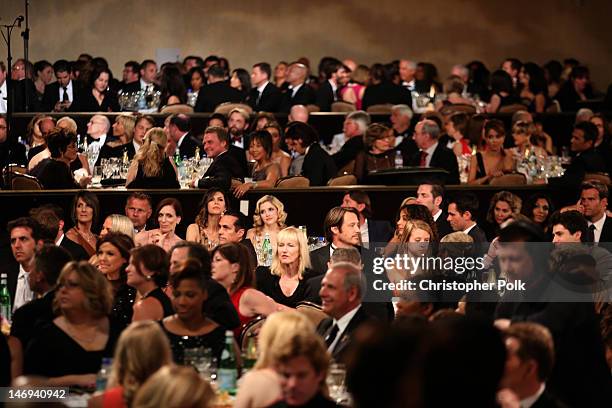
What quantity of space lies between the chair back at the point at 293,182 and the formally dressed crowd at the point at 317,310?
3.88 ft

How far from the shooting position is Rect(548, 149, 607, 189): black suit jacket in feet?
38.2

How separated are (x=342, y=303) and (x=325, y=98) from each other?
382 inches

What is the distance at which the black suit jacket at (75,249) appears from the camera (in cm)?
897

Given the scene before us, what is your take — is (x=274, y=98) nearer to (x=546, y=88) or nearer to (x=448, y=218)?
(x=546, y=88)

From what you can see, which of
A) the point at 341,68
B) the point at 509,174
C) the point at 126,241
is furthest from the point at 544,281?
the point at 341,68

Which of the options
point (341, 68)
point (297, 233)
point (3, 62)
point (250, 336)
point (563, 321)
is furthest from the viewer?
point (341, 68)

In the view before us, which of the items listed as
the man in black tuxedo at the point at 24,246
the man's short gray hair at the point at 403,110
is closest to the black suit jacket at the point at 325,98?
the man's short gray hair at the point at 403,110

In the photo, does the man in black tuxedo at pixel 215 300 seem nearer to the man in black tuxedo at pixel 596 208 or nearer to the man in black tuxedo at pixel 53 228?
the man in black tuxedo at pixel 53 228

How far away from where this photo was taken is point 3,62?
15.5 metres

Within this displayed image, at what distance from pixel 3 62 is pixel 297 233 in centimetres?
793

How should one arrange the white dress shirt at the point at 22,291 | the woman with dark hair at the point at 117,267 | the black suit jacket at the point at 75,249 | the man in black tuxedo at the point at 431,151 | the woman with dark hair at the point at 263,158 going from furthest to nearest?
the man in black tuxedo at the point at 431,151, the woman with dark hair at the point at 263,158, the black suit jacket at the point at 75,249, the white dress shirt at the point at 22,291, the woman with dark hair at the point at 117,267

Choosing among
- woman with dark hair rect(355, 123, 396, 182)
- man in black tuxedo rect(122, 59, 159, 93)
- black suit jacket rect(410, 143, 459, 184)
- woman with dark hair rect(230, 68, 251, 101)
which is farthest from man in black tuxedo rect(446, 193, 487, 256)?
man in black tuxedo rect(122, 59, 159, 93)

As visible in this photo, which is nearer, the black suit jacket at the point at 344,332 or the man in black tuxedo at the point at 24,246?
the black suit jacket at the point at 344,332

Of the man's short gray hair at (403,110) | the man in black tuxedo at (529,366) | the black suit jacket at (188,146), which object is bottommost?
the man in black tuxedo at (529,366)
